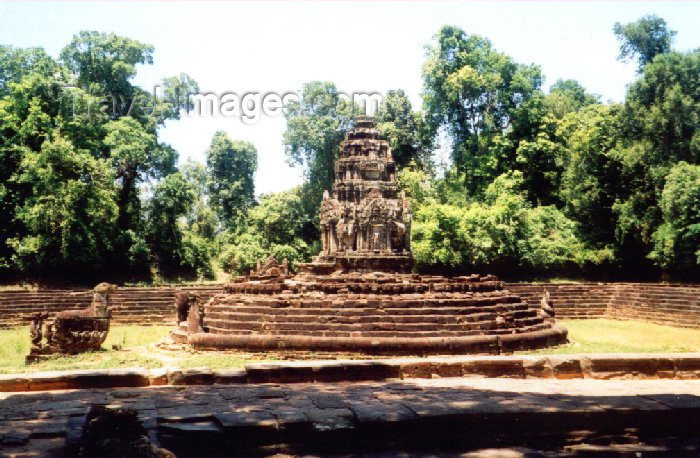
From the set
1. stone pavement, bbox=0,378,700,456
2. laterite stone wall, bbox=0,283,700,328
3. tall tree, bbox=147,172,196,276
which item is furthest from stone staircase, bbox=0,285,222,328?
stone pavement, bbox=0,378,700,456

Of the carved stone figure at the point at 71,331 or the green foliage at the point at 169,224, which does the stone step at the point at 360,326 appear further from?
the green foliage at the point at 169,224

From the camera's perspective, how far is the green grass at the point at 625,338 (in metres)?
13.7

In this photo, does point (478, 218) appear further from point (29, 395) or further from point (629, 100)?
point (29, 395)

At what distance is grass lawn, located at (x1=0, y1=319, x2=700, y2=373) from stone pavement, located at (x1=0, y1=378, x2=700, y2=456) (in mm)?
5146

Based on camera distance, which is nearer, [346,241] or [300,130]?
[346,241]

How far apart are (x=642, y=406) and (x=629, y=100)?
3206 cm

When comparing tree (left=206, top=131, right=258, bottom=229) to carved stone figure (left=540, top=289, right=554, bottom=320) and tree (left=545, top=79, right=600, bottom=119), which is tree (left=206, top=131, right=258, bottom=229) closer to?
tree (left=545, top=79, right=600, bottom=119)

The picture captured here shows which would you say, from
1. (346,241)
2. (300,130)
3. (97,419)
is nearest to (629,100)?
(346,241)

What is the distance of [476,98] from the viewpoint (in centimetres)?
4356

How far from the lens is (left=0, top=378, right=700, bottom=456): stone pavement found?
406cm

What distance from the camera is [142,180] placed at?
3656cm

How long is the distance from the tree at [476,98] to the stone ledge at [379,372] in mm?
34675

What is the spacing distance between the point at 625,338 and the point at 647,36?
2762 cm

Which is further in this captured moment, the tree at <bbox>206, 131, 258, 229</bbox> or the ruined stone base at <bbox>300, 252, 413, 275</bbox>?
the tree at <bbox>206, 131, 258, 229</bbox>
